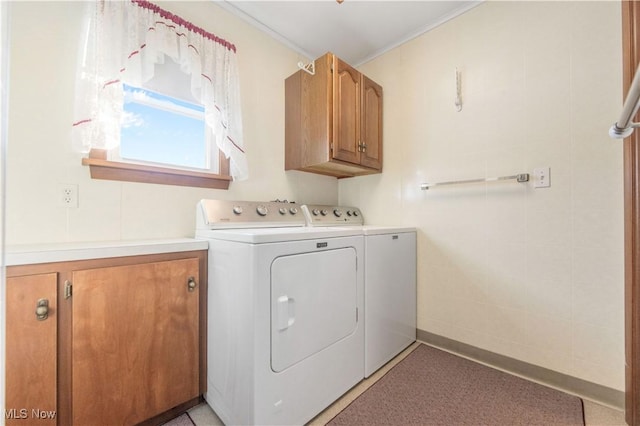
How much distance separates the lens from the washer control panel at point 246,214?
150 centimetres

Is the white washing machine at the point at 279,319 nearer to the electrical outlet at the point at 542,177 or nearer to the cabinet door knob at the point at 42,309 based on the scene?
the cabinet door knob at the point at 42,309

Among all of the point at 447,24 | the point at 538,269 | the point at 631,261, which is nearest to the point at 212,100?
the point at 447,24

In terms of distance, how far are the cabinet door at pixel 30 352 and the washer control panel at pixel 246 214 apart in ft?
2.20

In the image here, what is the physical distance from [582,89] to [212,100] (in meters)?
2.18

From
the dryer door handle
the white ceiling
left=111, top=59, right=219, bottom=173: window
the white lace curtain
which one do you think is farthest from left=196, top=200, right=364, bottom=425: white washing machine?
the white ceiling

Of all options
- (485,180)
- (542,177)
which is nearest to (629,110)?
(542,177)

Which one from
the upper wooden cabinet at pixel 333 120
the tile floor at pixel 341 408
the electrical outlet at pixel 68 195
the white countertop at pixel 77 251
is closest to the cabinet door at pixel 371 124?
the upper wooden cabinet at pixel 333 120

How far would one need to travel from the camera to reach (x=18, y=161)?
1159mm

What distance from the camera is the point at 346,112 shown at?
6.67ft

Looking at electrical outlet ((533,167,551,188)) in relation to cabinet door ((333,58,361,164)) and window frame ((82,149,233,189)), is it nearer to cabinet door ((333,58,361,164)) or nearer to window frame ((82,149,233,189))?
cabinet door ((333,58,361,164))

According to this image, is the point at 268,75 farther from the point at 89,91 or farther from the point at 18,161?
the point at 18,161

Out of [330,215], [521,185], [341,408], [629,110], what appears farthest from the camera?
[330,215]

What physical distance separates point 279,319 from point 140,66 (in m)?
1.52

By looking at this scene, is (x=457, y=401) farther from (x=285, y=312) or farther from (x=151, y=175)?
(x=151, y=175)
